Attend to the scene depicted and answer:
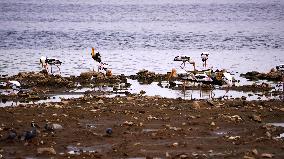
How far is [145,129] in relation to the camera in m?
14.9

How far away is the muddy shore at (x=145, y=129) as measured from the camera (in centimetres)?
1266

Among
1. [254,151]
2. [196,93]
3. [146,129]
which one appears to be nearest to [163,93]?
[196,93]

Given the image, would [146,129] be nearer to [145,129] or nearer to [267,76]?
[145,129]

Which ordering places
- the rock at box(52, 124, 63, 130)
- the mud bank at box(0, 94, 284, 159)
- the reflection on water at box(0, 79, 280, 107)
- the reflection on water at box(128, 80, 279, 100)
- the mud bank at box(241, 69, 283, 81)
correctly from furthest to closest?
1. the mud bank at box(241, 69, 283, 81)
2. the reflection on water at box(128, 80, 279, 100)
3. the reflection on water at box(0, 79, 280, 107)
4. the rock at box(52, 124, 63, 130)
5. the mud bank at box(0, 94, 284, 159)

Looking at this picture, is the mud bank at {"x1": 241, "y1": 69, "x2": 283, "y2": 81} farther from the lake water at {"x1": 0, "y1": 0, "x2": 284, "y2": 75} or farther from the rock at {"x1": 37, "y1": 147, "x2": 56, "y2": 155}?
the rock at {"x1": 37, "y1": 147, "x2": 56, "y2": 155}

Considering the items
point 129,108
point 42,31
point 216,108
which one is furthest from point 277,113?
point 42,31

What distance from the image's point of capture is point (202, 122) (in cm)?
1570

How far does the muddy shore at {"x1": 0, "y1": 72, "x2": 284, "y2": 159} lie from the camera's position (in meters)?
12.7

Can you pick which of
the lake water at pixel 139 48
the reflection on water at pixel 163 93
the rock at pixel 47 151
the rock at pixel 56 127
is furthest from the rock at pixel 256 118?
the lake water at pixel 139 48

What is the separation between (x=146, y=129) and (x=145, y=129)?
31 mm

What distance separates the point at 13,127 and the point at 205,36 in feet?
139

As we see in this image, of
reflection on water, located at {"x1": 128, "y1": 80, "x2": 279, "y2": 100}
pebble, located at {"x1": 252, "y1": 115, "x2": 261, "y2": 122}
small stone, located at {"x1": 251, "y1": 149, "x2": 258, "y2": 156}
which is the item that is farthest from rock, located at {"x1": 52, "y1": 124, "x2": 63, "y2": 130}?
reflection on water, located at {"x1": 128, "y1": 80, "x2": 279, "y2": 100}

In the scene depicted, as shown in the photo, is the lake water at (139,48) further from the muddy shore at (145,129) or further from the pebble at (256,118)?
the pebble at (256,118)

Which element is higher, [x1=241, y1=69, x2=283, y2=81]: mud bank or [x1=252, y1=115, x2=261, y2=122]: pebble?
[x1=241, y1=69, x2=283, y2=81]: mud bank
